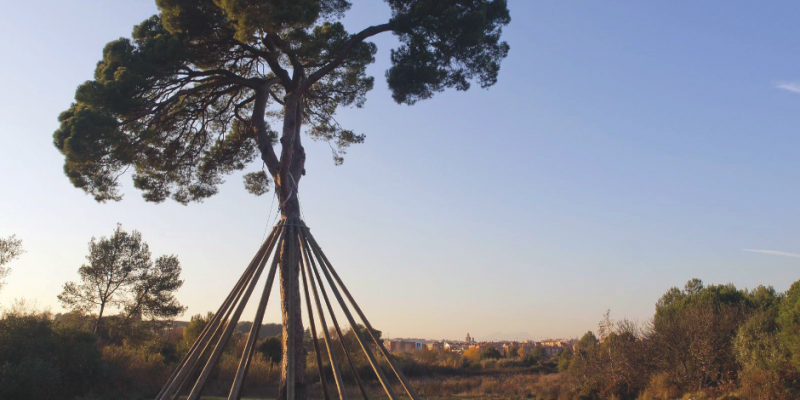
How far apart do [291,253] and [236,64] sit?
4.48 m

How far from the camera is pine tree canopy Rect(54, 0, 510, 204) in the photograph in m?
8.35

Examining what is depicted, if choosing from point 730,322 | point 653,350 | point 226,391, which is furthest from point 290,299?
point 730,322

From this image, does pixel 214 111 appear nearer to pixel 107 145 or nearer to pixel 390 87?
pixel 107 145

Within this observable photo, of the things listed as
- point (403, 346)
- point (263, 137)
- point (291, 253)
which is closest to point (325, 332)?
point (291, 253)

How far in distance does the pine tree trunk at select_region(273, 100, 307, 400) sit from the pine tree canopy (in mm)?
61

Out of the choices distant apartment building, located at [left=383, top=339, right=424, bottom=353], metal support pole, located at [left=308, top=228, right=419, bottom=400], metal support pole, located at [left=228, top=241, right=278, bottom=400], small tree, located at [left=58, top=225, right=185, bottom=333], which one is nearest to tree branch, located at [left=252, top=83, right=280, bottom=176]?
metal support pole, located at [left=308, top=228, right=419, bottom=400]

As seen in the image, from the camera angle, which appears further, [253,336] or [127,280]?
[127,280]

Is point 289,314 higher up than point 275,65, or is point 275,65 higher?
point 275,65

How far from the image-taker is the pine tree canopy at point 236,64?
8352 millimetres

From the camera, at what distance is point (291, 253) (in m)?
7.47

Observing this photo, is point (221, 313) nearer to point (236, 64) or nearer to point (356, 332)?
point (356, 332)

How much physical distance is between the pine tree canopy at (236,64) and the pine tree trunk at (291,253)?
0.20 ft

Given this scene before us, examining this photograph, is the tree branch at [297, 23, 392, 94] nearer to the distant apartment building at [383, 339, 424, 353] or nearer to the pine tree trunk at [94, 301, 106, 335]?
the pine tree trunk at [94, 301, 106, 335]

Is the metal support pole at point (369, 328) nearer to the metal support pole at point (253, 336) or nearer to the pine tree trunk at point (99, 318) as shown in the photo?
the metal support pole at point (253, 336)
